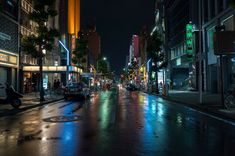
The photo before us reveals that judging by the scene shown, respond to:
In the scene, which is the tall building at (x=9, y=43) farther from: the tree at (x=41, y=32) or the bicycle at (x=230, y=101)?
the bicycle at (x=230, y=101)

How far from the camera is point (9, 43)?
4466cm

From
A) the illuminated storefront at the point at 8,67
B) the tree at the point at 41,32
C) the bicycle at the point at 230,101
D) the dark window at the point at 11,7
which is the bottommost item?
the bicycle at the point at 230,101

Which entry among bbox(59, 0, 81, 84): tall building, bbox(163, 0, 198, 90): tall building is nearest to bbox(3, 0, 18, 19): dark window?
bbox(163, 0, 198, 90): tall building

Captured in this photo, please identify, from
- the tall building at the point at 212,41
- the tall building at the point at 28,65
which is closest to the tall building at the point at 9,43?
the tall building at the point at 28,65

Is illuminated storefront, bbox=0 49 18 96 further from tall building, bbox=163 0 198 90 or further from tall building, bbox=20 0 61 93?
tall building, bbox=163 0 198 90

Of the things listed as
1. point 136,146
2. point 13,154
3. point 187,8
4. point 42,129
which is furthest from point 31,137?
point 187,8

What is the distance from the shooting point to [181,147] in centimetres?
976

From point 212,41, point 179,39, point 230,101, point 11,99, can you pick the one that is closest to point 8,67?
point 11,99

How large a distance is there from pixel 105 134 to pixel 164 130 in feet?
7.37

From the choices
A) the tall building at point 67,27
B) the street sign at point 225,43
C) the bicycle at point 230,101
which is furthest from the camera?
the tall building at point 67,27

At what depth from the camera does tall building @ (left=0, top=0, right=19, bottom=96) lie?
137 feet

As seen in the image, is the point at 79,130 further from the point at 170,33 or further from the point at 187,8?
the point at 170,33

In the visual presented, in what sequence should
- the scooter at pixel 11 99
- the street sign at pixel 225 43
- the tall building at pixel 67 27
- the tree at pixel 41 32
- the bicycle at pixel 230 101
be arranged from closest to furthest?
the bicycle at pixel 230 101 < the street sign at pixel 225 43 < the scooter at pixel 11 99 < the tree at pixel 41 32 < the tall building at pixel 67 27

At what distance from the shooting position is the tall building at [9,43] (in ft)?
137
